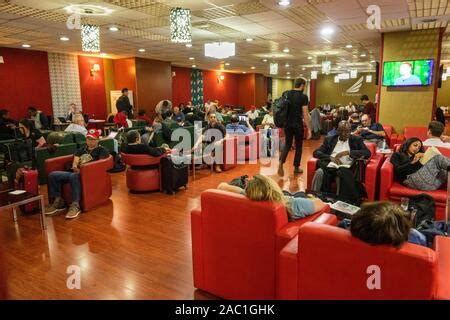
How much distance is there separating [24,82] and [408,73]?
33.8 feet

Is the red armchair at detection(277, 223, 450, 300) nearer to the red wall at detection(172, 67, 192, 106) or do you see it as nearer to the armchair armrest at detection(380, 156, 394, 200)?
the armchair armrest at detection(380, 156, 394, 200)

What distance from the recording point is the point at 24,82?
9.75 m

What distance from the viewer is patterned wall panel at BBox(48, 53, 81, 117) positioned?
34.1ft

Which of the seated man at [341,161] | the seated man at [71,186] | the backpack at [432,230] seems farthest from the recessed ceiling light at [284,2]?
the backpack at [432,230]

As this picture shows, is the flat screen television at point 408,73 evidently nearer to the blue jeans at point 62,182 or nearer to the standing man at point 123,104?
the blue jeans at point 62,182

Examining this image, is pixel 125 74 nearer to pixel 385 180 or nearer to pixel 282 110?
pixel 282 110

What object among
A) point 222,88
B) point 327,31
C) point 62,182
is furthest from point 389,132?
point 222,88

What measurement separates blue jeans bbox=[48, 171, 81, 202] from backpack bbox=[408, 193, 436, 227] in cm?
401

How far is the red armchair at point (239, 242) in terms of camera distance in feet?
7.03

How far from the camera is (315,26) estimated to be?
21.1 feet

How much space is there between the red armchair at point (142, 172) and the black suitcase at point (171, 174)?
0.11 metres
